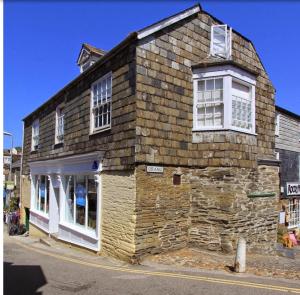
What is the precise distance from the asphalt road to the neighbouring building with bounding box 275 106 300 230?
41.5ft

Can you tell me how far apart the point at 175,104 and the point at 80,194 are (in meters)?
5.32

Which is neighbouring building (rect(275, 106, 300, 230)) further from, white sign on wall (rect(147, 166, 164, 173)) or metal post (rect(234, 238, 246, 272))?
metal post (rect(234, 238, 246, 272))

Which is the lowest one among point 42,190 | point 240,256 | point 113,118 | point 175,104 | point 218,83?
point 240,256

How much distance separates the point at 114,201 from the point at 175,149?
2.44m

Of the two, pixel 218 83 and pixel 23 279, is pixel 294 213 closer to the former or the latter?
pixel 218 83

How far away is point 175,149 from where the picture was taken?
12.4 m

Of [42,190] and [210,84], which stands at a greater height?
[210,84]

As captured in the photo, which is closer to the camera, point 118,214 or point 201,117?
point 118,214

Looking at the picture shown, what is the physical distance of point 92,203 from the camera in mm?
14336

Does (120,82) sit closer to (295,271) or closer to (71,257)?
(71,257)

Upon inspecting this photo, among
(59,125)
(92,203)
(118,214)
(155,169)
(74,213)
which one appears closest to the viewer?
(155,169)

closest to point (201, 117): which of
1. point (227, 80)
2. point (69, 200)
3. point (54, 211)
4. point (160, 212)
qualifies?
point (227, 80)

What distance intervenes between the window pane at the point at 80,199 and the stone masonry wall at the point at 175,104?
170 inches

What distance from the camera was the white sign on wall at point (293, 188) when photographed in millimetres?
21297
